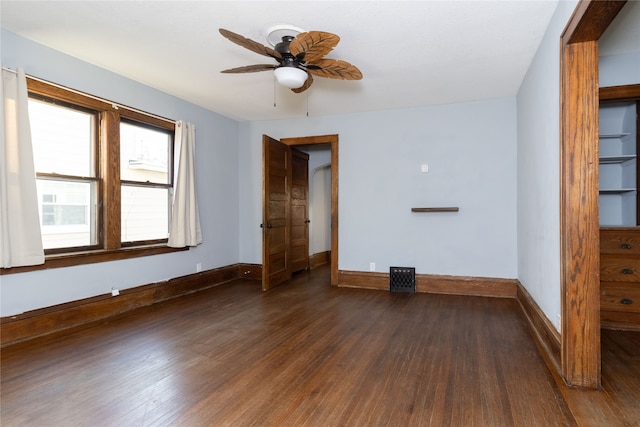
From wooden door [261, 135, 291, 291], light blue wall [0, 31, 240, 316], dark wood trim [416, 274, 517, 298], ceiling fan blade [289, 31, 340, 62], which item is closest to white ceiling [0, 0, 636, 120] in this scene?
light blue wall [0, 31, 240, 316]

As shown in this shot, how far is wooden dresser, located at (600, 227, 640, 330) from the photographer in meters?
2.96

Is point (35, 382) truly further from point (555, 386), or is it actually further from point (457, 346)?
point (555, 386)

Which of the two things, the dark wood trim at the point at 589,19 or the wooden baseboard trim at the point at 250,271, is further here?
the wooden baseboard trim at the point at 250,271

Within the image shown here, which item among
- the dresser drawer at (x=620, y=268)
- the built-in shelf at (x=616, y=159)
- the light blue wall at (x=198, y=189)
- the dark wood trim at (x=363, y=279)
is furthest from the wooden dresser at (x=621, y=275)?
the light blue wall at (x=198, y=189)

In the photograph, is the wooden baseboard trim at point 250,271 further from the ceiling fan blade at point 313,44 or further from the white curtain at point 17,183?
the ceiling fan blade at point 313,44

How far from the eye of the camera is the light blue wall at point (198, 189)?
2889 millimetres

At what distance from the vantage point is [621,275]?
2998mm

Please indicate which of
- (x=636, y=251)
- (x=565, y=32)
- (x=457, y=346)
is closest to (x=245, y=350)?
(x=457, y=346)

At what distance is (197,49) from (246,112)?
2057 millimetres

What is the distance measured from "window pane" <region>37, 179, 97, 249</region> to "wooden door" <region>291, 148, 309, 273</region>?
2.88 metres

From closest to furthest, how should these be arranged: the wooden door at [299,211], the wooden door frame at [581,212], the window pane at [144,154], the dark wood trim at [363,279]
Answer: the wooden door frame at [581,212] < the window pane at [144,154] < the dark wood trim at [363,279] < the wooden door at [299,211]

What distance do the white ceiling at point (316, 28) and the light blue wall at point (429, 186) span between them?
50cm

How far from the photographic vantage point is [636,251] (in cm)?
295

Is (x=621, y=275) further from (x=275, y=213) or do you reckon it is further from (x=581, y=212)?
(x=275, y=213)
